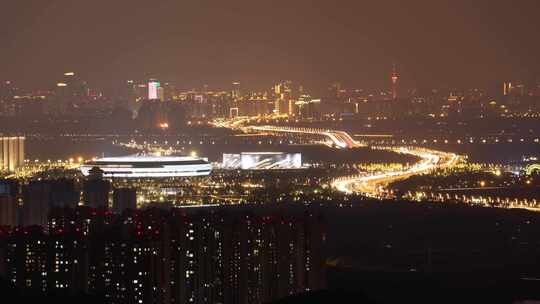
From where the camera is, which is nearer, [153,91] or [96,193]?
[96,193]

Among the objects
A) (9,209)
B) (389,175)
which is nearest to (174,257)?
(9,209)

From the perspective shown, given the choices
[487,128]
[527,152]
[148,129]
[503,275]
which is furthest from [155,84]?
[503,275]

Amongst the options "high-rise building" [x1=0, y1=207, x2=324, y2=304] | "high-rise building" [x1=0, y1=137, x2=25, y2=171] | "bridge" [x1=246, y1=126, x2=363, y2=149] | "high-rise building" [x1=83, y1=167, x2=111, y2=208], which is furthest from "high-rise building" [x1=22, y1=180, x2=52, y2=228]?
"bridge" [x1=246, y1=126, x2=363, y2=149]

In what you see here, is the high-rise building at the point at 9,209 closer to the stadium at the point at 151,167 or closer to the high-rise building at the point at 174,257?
the high-rise building at the point at 174,257

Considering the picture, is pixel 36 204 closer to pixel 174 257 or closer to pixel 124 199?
pixel 124 199

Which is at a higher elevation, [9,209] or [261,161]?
[261,161]

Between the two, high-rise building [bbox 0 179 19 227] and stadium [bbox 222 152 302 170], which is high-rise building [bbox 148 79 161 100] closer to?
stadium [bbox 222 152 302 170]

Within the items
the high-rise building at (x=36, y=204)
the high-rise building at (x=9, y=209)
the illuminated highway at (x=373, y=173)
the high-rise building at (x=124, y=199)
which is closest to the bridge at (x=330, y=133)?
the illuminated highway at (x=373, y=173)
